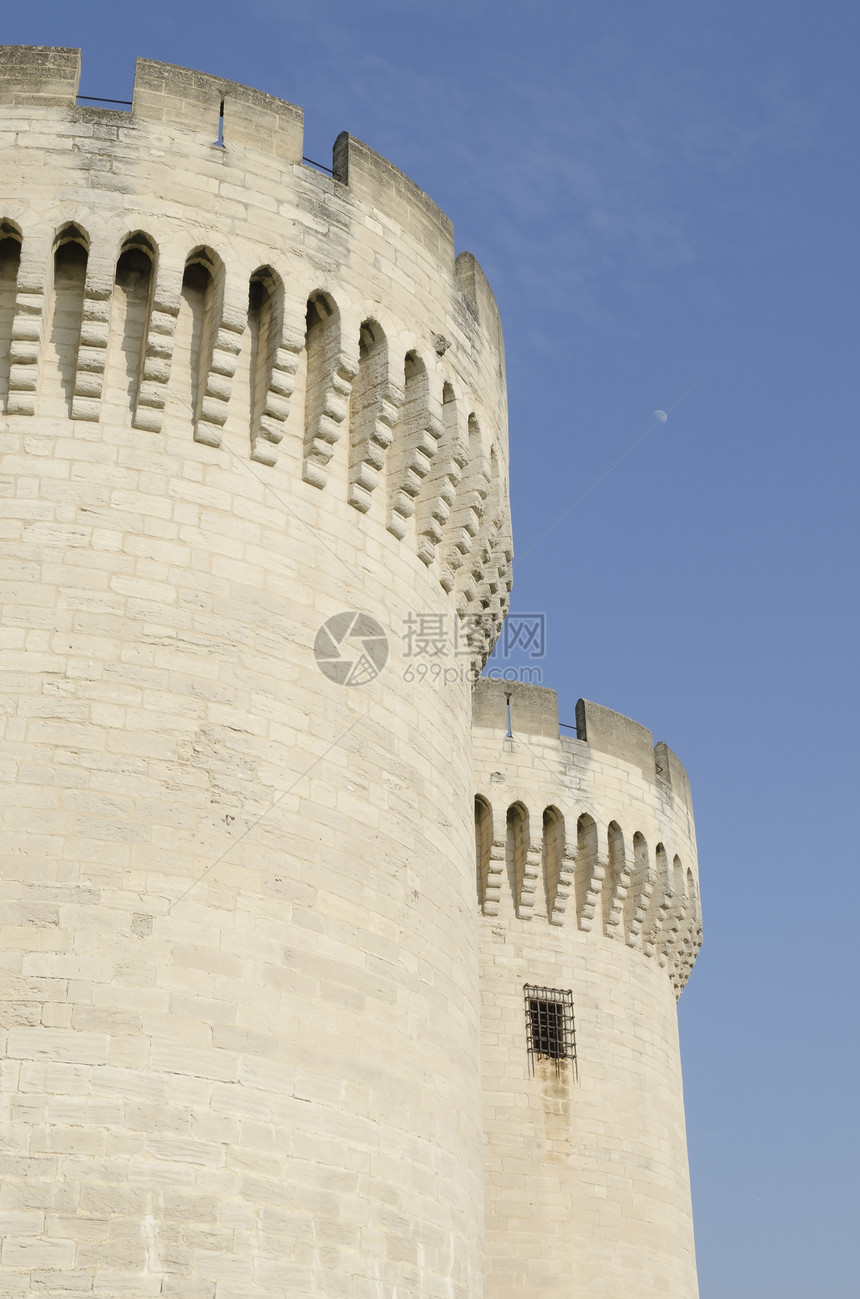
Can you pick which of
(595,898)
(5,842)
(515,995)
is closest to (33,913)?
(5,842)

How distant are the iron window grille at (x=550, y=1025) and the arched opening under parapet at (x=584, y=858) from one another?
973 mm

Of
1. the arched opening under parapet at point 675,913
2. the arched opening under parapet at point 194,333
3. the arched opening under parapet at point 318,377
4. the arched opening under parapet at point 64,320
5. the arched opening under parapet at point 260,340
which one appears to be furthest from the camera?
the arched opening under parapet at point 675,913

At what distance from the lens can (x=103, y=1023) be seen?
6371 mm

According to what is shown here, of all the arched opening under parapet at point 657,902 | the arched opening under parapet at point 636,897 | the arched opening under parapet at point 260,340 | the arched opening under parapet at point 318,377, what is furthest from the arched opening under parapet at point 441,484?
the arched opening under parapet at point 657,902

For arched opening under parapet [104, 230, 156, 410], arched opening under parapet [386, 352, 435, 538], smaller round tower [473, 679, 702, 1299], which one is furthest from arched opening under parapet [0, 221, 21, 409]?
smaller round tower [473, 679, 702, 1299]

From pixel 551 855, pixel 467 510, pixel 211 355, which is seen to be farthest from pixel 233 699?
pixel 551 855

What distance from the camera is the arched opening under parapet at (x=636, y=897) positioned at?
15.5m

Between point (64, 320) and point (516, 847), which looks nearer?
point (64, 320)

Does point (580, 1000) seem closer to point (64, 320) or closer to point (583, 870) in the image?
point (583, 870)

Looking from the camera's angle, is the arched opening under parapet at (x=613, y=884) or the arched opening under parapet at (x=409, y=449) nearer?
the arched opening under parapet at (x=409, y=449)

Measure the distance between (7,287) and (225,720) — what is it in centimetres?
286

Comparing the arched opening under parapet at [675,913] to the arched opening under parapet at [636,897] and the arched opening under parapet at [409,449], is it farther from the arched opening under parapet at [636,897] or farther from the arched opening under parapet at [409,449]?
the arched opening under parapet at [409,449]

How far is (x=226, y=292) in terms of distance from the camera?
8109 millimetres

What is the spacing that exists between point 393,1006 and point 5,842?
92.2 inches
